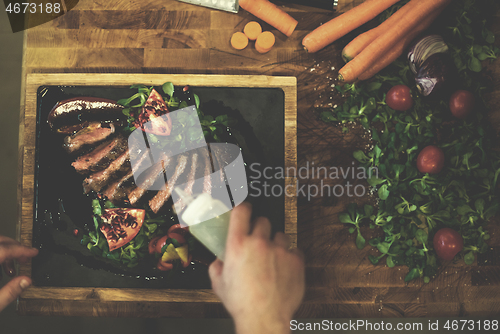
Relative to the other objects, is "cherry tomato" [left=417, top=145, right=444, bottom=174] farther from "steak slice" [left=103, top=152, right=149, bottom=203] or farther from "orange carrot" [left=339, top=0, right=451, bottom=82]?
"steak slice" [left=103, top=152, right=149, bottom=203]

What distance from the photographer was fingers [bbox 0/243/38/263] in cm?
168

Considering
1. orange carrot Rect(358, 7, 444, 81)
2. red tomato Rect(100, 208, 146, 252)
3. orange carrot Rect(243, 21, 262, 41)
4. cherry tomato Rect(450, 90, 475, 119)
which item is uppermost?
orange carrot Rect(243, 21, 262, 41)

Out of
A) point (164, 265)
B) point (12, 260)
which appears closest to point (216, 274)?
point (164, 265)

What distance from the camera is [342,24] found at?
193 centimetres

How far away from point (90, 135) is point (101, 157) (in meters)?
0.14

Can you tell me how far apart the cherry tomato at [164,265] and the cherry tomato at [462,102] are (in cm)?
185

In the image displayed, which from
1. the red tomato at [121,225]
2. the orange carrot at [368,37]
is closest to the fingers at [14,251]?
the red tomato at [121,225]

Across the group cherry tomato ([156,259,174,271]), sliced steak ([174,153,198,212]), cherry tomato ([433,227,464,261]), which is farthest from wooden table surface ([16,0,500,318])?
cherry tomato ([156,259,174,271])

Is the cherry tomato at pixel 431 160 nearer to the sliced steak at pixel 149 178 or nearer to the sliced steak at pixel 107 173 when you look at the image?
the sliced steak at pixel 149 178

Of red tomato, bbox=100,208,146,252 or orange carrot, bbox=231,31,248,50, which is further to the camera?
orange carrot, bbox=231,31,248,50

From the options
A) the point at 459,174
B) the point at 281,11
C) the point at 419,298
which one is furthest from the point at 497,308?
the point at 281,11

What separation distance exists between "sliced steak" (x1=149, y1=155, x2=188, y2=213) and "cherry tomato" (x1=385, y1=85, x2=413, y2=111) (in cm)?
124

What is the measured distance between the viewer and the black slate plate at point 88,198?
1843 mm

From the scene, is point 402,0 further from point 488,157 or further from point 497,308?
point 497,308
